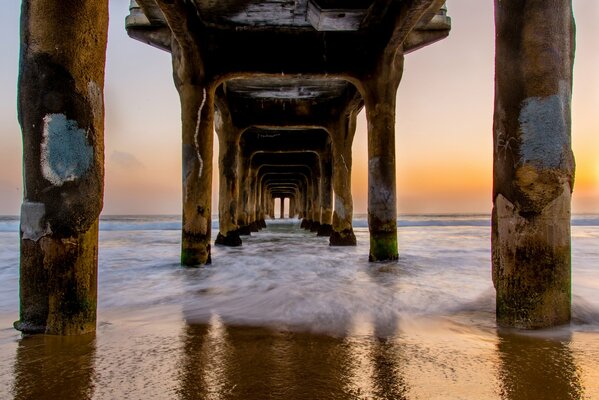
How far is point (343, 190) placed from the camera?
1064 centimetres

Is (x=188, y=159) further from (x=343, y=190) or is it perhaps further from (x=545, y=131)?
(x=545, y=131)

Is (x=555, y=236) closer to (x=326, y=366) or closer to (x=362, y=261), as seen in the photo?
(x=326, y=366)

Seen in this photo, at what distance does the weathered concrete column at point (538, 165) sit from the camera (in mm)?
2611

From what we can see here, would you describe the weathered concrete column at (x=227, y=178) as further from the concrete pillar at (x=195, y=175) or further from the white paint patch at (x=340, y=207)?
the concrete pillar at (x=195, y=175)

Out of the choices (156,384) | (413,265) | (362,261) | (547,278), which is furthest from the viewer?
(362,261)

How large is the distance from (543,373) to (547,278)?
857 millimetres

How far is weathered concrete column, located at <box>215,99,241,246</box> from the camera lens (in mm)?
10914

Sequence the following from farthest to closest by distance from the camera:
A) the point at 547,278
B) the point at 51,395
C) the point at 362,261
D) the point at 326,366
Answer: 1. the point at 362,261
2. the point at 547,278
3. the point at 326,366
4. the point at 51,395

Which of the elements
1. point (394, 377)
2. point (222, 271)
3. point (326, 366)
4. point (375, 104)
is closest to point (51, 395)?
point (326, 366)

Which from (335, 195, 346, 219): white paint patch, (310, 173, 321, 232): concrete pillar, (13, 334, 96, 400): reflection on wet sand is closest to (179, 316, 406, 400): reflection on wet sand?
(13, 334, 96, 400): reflection on wet sand

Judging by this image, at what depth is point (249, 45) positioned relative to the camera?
718 centimetres

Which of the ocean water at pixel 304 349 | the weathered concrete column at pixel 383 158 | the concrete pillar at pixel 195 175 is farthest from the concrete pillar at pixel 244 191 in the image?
the ocean water at pixel 304 349

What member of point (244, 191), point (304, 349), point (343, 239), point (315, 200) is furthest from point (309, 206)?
point (304, 349)

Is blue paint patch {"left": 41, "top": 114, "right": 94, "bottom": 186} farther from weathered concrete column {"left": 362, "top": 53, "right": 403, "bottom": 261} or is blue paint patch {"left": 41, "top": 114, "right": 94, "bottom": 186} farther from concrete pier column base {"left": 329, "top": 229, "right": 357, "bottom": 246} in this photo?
concrete pier column base {"left": 329, "top": 229, "right": 357, "bottom": 246}
